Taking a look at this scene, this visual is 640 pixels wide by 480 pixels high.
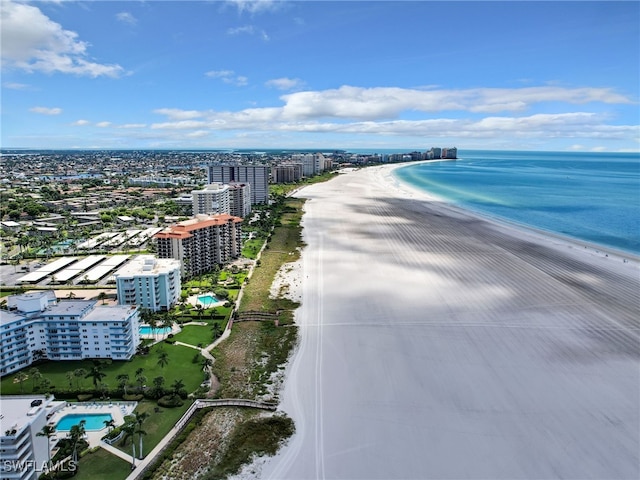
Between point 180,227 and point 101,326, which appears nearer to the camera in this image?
point 101,326

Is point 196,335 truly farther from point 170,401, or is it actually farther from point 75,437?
point 75,437

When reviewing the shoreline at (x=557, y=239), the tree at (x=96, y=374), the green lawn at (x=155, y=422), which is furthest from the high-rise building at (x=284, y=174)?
the green lawn at (x=155, y=422)

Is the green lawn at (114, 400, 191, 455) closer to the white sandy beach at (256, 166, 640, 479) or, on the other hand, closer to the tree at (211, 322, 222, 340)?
the white sandy beach at (256, 166, 640, 479)

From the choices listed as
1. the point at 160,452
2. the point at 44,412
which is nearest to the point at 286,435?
the point at 160,452

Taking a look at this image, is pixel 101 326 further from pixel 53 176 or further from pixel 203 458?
pixel 53 176

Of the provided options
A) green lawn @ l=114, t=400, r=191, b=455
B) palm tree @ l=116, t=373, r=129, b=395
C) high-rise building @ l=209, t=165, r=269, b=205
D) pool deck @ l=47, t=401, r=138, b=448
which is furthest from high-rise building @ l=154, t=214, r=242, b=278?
high-rise building @ l=209, t=165, r=269, b=205

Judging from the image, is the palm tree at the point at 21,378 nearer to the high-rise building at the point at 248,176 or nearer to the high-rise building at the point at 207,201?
the high-rise building at the point at 207,201

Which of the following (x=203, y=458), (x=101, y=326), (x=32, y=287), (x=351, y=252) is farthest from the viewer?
(x=351, y=252)
